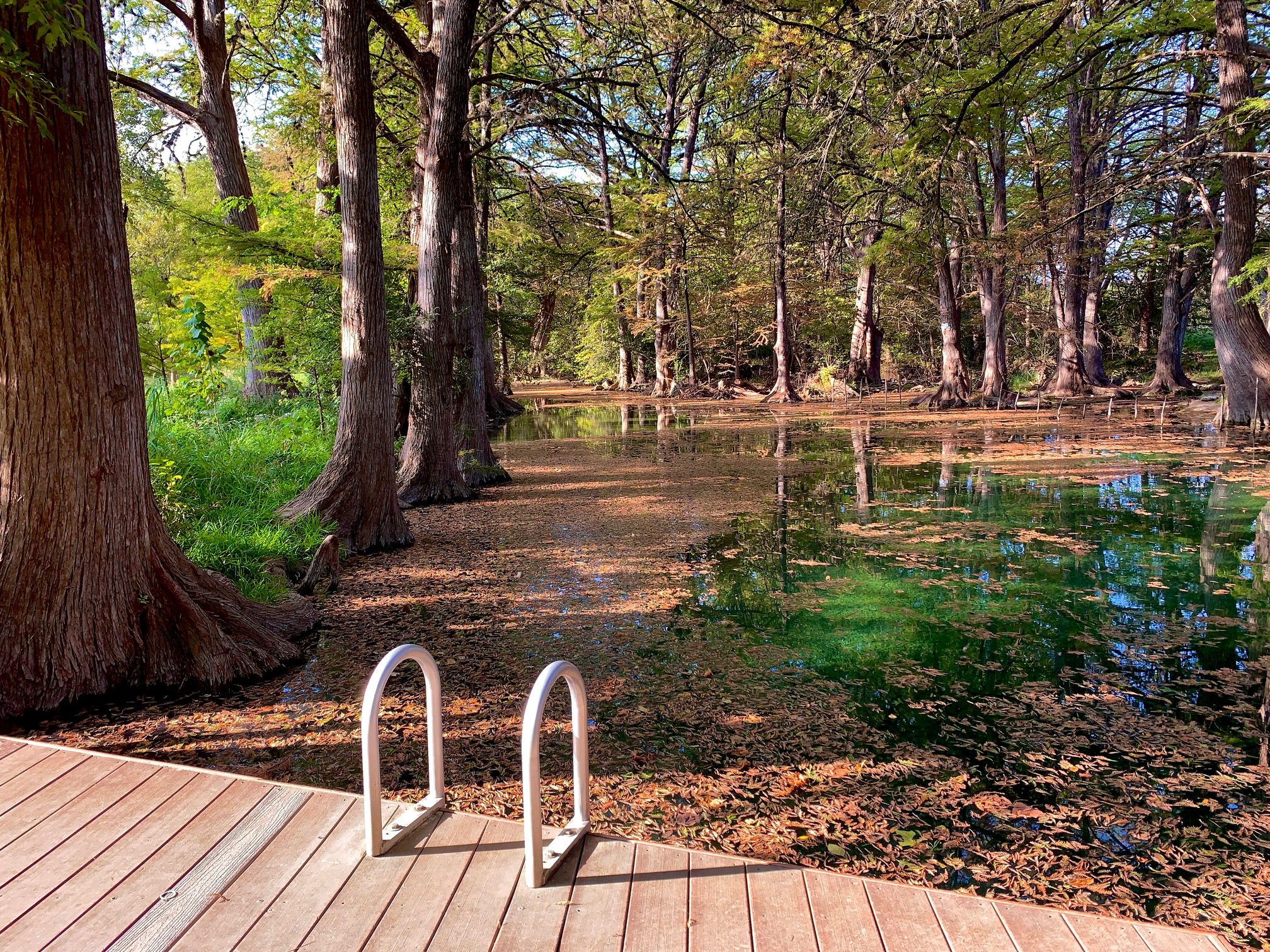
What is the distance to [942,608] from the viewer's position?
578cm

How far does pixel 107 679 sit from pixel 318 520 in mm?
3283

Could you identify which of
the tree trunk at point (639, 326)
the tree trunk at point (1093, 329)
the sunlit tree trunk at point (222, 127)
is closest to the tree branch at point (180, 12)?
the sunlit tree trunk at point (222, 127)

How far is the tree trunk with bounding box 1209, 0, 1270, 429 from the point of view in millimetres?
13898

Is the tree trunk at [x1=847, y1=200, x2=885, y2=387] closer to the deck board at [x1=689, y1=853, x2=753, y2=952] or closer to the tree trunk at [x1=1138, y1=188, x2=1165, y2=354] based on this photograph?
the tree trunk at [x1=1138, y1=188, x2=1165, y2=354]

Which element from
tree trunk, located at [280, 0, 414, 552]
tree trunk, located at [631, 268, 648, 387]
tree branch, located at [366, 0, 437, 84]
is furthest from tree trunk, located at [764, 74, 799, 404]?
tree trunk, located at [280, 0, 414, 552]

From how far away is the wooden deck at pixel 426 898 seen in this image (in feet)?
7.04

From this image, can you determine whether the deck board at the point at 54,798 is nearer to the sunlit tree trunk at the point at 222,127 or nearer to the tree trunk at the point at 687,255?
the sunlit tree trunk at the point at 222,127

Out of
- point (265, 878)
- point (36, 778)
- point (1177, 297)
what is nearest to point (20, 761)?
point (36, 778)

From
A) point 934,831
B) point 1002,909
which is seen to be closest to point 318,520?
point 934,831

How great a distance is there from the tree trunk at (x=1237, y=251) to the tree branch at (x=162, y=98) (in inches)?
675

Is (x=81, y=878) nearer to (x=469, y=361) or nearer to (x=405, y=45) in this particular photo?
(x=469, y=361)

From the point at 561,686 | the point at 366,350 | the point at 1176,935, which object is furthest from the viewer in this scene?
the point at 366,350

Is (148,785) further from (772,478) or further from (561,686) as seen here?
(772,478)

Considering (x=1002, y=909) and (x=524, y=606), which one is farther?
(x=524, y=606)
